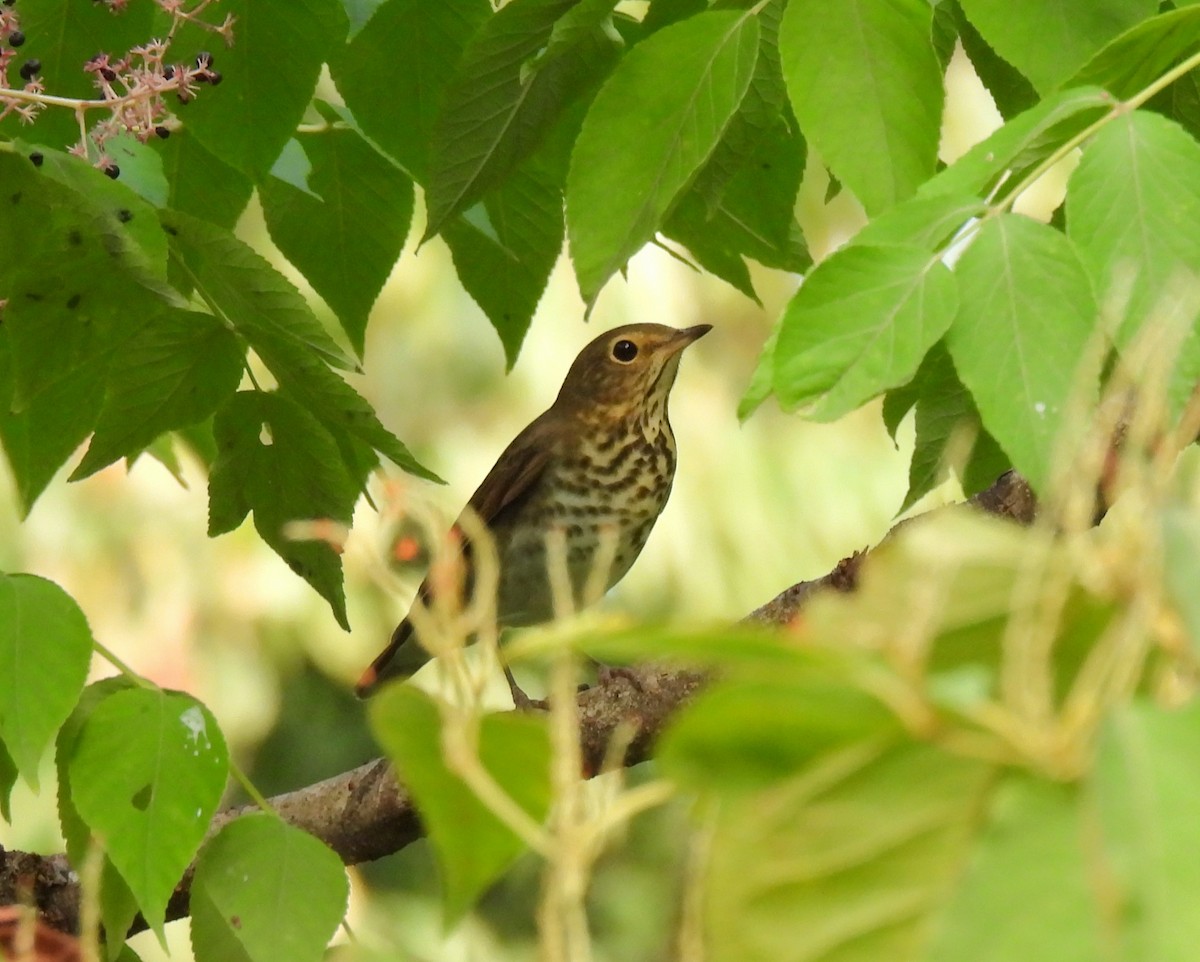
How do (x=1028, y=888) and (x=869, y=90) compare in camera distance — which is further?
(x=869, y=90)

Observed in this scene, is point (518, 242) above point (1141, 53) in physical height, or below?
below

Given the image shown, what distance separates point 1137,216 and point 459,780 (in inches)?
20.9

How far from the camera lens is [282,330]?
1.32 m

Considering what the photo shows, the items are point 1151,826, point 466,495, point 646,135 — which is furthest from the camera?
point 466,495

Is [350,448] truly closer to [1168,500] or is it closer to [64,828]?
[64,828]

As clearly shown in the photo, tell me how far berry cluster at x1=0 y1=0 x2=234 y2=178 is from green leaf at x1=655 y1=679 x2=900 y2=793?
0.90 meters

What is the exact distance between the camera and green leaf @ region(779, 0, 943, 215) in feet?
3.33

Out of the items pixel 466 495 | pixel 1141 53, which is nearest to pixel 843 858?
pixel 1141 53

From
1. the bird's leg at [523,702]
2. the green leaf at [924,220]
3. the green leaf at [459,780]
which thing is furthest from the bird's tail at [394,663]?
the green leaf at [459,780]

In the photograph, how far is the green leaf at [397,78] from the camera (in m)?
1.41

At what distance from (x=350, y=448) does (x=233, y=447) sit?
104 mm

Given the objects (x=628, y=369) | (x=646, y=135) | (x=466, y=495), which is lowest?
(x=466, y=495)

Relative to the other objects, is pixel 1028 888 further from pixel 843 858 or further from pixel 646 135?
pixel 646 135

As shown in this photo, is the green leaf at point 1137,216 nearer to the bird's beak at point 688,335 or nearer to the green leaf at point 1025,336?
the green leaf at point 1025,336
